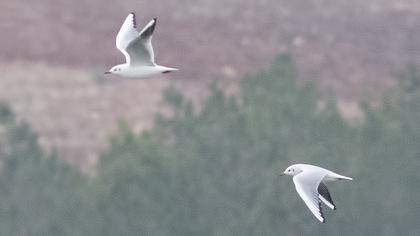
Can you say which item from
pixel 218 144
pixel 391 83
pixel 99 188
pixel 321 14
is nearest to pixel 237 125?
pixel 218 144

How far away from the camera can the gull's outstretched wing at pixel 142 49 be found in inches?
588

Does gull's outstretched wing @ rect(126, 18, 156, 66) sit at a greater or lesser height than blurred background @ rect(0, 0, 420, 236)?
lesser

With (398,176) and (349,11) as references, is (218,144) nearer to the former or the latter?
(398,176)

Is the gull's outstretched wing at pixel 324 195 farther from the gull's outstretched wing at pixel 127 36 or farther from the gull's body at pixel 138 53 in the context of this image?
the gull's outstretched wing at pixel 127 36

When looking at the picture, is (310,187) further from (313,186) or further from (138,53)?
(138,53)

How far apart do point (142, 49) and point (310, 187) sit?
1.82 meters

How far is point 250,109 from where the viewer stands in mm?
30844

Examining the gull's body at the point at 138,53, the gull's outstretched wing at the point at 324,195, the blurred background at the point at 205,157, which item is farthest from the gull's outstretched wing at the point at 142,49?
the blurred background at the point at 205,157

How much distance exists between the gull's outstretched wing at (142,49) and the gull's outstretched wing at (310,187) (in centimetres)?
155

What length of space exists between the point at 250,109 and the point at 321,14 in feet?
35.0

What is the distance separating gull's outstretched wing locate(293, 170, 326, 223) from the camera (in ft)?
47.0

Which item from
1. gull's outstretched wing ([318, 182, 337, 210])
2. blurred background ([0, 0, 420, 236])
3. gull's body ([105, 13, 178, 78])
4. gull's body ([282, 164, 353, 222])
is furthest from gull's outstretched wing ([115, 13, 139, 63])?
blurred background ([0, 0, 420, 236])

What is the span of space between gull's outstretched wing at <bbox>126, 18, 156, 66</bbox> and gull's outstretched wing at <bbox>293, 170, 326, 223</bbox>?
155 centimetres

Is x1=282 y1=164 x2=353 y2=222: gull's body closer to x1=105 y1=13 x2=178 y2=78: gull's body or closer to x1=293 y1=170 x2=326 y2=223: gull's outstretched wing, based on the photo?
x1=293 y1=170 x2=326 y2=223: gull's outstretched wing
